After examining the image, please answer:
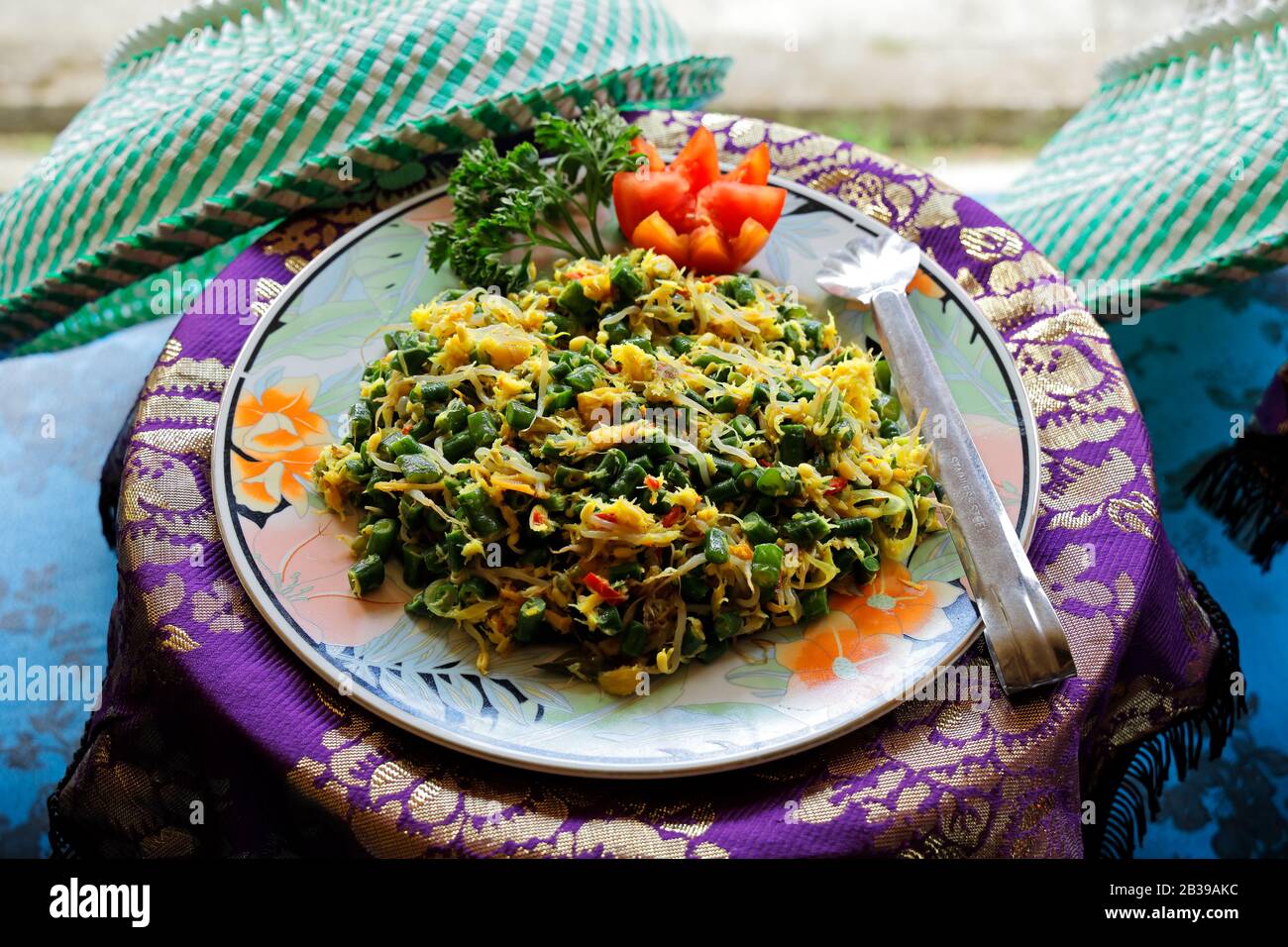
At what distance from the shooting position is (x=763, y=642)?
66.7 inches

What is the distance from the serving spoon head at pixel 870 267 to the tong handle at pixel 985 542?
0.34 ft

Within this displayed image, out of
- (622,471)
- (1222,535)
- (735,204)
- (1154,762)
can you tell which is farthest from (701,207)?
(1222,535)

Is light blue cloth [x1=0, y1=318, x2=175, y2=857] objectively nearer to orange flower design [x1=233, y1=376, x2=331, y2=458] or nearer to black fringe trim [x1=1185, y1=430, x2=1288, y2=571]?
orange flower design [x1=233, y1=376, x2=331, y2=458]

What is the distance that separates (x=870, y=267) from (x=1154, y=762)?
40.5 inches

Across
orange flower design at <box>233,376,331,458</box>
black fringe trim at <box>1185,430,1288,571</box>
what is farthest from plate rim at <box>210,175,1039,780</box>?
black fringe trim at <box>1185,430,1288,571</box>

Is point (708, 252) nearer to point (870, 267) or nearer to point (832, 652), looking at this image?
point (870, 267)

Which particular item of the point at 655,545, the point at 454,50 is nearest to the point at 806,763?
the point at 655,545

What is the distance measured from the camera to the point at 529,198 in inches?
82.9

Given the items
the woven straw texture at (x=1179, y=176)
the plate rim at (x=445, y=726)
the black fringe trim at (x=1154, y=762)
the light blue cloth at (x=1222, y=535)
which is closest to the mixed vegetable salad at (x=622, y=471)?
the plate rim at (x=445, y=726)

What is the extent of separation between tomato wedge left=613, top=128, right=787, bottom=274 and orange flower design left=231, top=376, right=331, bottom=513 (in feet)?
2.31

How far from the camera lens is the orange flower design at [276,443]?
178 centimetres

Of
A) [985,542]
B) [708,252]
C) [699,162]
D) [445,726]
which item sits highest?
[699,162]

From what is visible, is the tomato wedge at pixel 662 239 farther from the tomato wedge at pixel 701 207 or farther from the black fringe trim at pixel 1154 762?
the black fringe trim at pixel 1154 762
